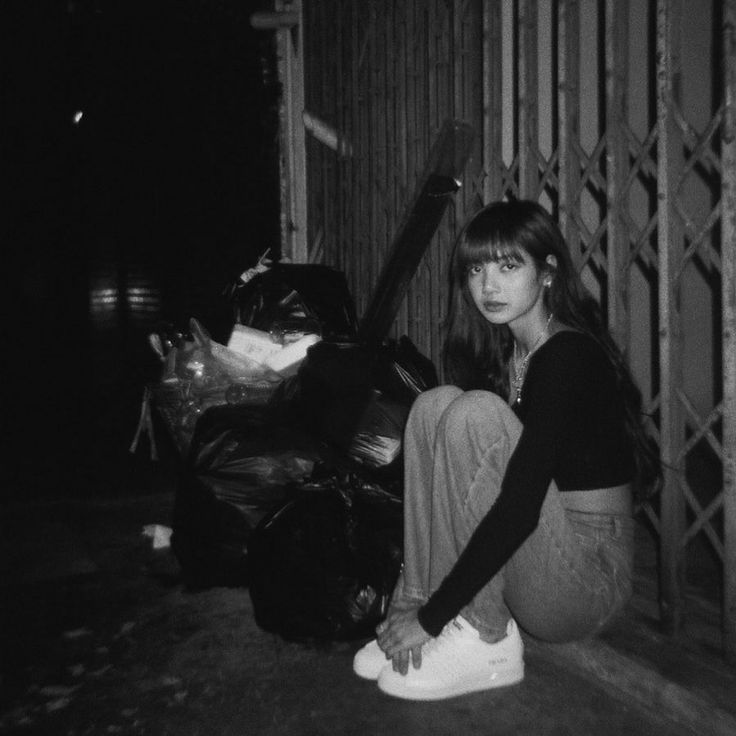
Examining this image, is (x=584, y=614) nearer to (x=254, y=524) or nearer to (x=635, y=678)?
(x=635, y=678)

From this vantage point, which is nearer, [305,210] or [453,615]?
[453,615]

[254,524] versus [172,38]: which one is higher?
[172,38]

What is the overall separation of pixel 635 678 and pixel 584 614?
416 millimetres

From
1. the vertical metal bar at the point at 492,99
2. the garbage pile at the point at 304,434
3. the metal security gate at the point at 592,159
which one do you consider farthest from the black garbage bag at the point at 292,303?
the vertical metal bar at the point at 492,99

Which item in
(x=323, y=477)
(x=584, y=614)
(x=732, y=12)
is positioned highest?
(x=732, y=12)

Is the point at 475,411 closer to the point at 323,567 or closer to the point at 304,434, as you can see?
Result: the point at 323,567

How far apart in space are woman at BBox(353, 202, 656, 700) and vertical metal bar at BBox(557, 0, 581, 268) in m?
0.54

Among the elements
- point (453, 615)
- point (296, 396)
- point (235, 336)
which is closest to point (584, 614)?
point (453, 615)

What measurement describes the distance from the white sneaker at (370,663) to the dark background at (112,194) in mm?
4065

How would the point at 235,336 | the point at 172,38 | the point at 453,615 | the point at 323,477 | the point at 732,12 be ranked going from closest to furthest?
the point at 453,615 → the point at 732,12 → the point at 323,477 → the point at 235,336 → the point at 172,38

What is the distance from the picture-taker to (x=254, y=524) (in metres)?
2.52

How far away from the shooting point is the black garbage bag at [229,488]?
2.51m

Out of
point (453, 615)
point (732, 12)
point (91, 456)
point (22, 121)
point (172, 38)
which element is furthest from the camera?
point (22, 121)

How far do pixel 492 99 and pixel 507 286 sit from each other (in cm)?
132
